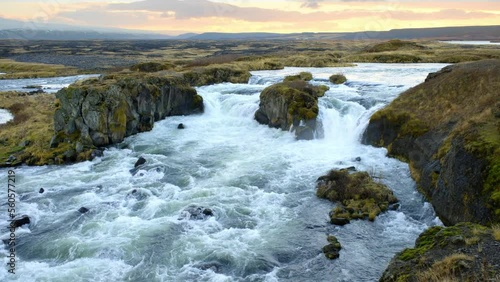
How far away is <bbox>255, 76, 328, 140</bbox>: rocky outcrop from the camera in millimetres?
43656

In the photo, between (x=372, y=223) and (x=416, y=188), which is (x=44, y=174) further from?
(x=416, y=188)

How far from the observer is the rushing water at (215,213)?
20375mm

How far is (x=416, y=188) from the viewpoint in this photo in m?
28.8

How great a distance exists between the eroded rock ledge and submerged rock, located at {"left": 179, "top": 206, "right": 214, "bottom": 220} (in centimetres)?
1778

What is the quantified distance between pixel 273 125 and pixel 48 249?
30058 millimetres

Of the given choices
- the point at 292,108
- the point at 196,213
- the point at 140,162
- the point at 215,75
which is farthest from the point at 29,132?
the point at 215,75

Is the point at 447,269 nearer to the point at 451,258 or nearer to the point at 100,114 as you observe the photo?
the point at 451,258

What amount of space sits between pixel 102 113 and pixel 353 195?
28.0 m

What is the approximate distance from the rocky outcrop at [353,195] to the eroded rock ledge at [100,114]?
79.0ft

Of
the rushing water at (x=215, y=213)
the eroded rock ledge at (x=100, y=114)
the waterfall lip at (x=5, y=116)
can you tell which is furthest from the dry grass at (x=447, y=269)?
the waterfall lip at (x=5, y=116)

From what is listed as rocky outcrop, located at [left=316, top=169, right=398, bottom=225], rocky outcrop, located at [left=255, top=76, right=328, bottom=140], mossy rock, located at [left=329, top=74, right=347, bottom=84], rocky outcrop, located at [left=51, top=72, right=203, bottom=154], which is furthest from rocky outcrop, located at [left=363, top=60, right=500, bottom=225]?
rocky outcrop, located at [left=51, top=72, right=203, bottom=154]

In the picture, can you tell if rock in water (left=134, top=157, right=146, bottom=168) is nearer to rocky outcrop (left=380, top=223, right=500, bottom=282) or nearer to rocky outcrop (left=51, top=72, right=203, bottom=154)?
rocky outcrop (left=51, top=72, right=203, bottom=154)

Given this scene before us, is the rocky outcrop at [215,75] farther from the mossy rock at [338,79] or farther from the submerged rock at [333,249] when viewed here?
the submerged rock at [333,249]

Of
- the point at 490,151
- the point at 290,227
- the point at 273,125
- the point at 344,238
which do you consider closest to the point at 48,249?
the point at 290,227
